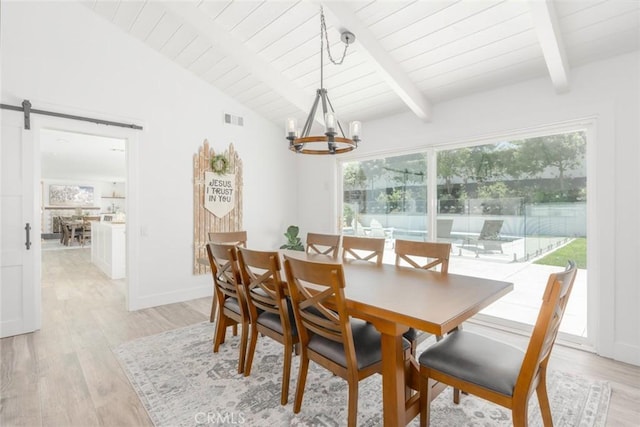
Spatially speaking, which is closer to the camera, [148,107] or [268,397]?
[268,397]

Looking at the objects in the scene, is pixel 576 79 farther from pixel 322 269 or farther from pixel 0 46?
pixel 0 46

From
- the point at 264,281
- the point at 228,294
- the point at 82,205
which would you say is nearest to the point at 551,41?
the point at 264,281

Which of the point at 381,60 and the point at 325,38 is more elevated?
the point at 325,38

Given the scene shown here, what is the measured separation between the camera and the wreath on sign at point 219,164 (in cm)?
448

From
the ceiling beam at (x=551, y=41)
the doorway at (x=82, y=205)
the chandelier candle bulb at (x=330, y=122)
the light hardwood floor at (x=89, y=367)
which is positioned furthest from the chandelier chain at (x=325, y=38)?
the light hardwood floor at (x=89, y=367)

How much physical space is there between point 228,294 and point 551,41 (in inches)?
123

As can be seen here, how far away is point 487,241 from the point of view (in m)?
3.46

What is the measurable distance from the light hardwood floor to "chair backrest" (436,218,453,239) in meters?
1.21

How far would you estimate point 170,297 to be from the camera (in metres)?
4.13

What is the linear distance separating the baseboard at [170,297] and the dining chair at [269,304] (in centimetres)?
225

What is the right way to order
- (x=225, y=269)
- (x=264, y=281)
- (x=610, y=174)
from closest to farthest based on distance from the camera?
(x=264, y=281) → (x=225, y=269) → (x=610, y=174)

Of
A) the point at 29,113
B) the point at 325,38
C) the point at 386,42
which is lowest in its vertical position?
the point at 29,113

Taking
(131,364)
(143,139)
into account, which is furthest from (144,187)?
(131,364)

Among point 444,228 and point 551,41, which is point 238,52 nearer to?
point 551,41
